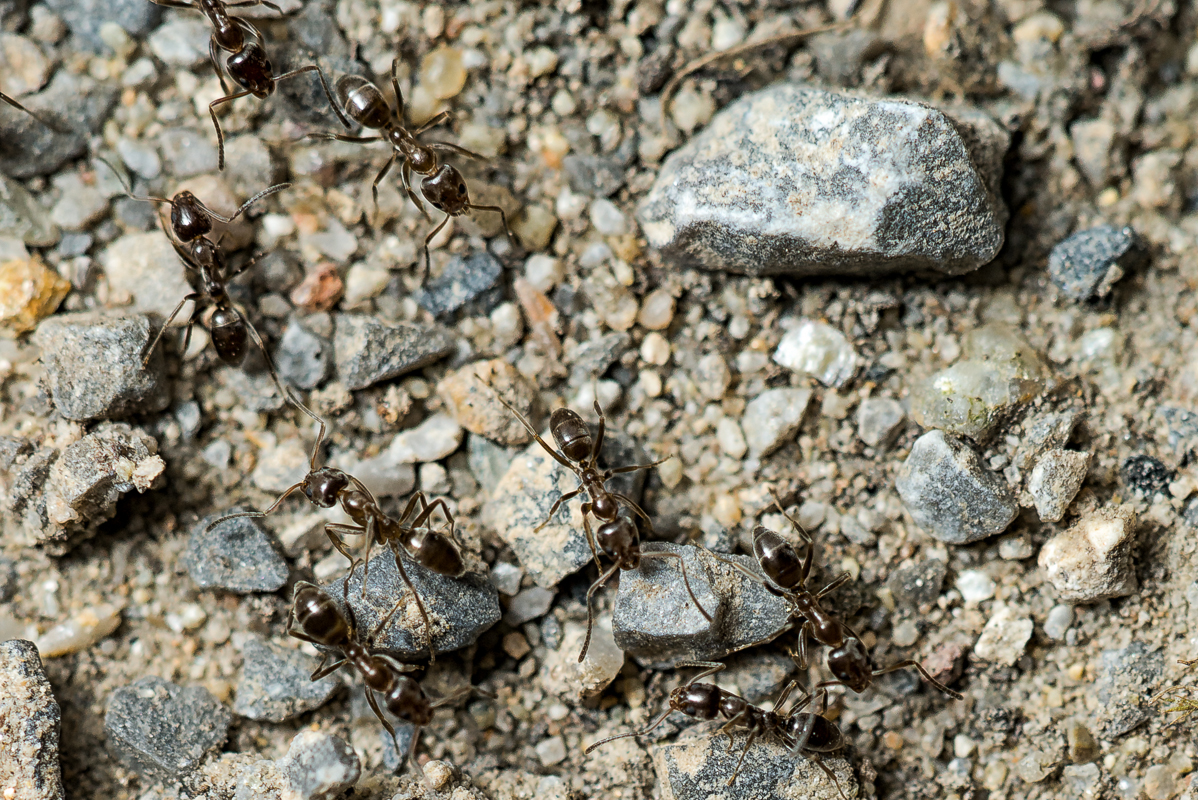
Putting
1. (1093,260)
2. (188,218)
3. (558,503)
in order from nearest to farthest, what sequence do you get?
(558,503)
(188,218)
(1093,260)

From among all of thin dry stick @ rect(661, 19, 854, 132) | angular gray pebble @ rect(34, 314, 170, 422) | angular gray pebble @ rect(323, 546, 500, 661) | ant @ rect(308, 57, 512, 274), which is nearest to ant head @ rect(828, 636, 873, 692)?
angular gray pebble @ rect(323, 546, 500, 661)

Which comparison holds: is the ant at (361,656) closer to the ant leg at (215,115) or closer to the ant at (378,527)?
the ant at (378,527)

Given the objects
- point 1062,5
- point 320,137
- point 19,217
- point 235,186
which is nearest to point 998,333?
point 1062,5

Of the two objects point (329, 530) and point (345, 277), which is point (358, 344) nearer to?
point (345, 277)

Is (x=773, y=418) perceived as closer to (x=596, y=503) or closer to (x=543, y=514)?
(x=596, y=503)

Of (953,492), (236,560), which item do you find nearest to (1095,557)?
(953,492)

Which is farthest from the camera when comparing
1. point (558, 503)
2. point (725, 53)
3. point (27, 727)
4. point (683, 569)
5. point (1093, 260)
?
point (725, 53)

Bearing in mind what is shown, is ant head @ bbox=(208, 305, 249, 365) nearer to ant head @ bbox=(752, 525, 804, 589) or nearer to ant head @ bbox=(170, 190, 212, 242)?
ant head @ bbox=(170, 190, 212, 242)
